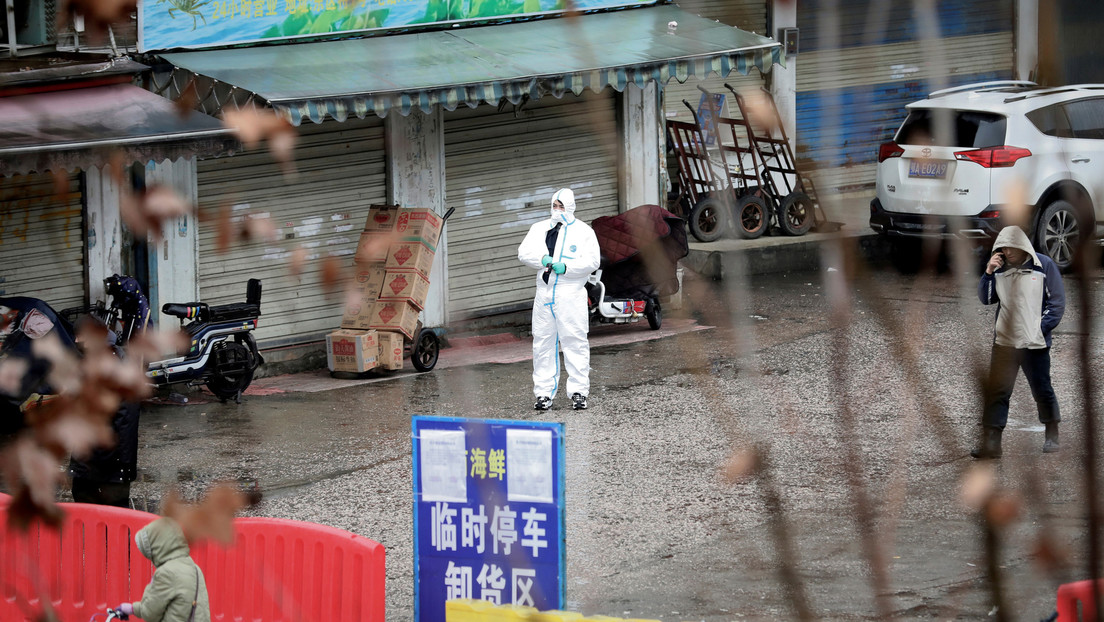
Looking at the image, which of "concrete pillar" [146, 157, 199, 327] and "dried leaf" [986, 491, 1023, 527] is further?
"concrete pillar" [146, 157, 199, 327]

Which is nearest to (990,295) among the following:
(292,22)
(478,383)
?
(478,383)

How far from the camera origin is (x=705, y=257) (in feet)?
53.6

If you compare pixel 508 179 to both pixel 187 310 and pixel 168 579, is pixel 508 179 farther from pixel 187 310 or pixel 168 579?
pixel 168 579

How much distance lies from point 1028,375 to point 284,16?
7210 millimetres

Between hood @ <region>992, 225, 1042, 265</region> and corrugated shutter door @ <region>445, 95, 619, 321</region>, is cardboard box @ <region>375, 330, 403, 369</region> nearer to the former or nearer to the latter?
corrugated shutter door @ <region>445, 95, 619, 321</region>

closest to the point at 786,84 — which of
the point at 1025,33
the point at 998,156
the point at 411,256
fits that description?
the point at 1025,33

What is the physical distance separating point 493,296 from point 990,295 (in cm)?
611

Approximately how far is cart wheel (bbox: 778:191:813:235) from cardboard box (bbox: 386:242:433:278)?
6024 mm

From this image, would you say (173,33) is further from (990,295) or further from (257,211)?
(990,295)

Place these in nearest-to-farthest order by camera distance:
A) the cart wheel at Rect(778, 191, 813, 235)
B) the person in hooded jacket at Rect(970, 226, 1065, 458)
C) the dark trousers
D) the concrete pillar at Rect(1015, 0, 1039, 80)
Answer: the person in hooded jacket at Rect(970, 226, 1065, 458) < the dark trousers < the cart wheel at Rect(778, 191, 813, 235) < the concrete pillar at Rect(1015, 0, 1039, 80)

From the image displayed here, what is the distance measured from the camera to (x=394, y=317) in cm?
1238

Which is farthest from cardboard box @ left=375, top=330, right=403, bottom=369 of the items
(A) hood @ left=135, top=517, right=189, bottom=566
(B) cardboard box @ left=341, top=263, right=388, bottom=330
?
(A) hood @ left=135, top=517, right=189, bottom=566

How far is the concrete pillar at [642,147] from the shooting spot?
14.7m

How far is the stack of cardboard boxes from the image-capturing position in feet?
40.5
